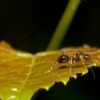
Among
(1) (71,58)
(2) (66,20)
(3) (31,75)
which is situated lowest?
(3) (31,75)

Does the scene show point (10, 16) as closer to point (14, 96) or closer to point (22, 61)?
point (22, 61)

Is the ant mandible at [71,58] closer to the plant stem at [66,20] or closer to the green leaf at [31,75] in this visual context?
the green leaf at [31,75]

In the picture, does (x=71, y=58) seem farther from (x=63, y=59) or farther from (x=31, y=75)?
(x=31, y=75)

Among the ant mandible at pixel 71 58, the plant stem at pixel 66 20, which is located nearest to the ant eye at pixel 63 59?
the ant mandible at pixel 71 58

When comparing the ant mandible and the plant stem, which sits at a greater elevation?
the plant stem

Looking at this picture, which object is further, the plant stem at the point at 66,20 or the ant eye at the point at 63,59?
the plant stem at the point at 66,20

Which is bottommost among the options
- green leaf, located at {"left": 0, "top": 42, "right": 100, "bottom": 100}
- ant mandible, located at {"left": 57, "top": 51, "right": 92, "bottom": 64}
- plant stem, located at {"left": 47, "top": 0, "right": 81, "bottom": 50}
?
green leaf, located at {"left": 0, "top": 42, "right": 100, "bottom": 100}

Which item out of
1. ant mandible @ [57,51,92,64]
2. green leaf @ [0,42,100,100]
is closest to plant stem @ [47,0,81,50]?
green leaf @ [0,42,100,100]

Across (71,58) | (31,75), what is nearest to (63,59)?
(71,58)

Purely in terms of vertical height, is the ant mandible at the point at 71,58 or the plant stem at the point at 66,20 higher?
the plant stem at the point at 66,20

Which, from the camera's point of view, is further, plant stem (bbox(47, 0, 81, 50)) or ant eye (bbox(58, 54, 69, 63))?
plant stem (bbox(47, 0, 81, 50))

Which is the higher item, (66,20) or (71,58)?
(66,20)

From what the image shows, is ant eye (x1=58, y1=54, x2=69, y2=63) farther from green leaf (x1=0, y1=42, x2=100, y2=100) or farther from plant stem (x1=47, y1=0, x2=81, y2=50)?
plant stem (x1=47, y1=0, x2=81, y2=50)
